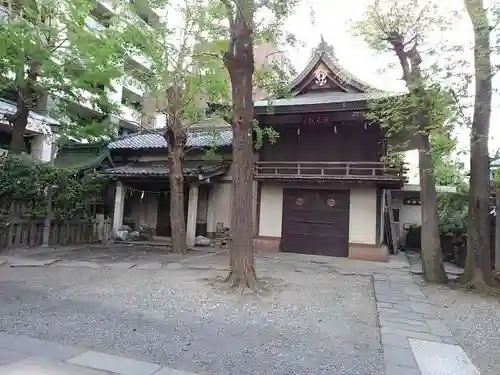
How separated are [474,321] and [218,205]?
1086 cm

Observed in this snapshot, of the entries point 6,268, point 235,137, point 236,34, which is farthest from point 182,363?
point 6,268

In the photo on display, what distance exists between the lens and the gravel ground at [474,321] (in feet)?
13.5

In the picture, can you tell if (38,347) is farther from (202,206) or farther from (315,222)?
(202,206)

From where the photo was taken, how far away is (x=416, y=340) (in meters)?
4.49

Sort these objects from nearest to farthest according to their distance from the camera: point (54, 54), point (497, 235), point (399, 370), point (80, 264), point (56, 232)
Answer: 1. point (399, 370)
2. point (80, 264)
3. point (497, 235)
4. point (54, 54)
5. point (56, 232)

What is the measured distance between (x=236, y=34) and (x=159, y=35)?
4271mm

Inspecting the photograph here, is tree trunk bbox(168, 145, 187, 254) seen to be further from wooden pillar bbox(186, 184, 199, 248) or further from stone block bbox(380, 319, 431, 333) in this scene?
stone block bbox(380, 319, 431, 333)

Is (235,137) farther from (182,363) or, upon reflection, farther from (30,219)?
(30,219)

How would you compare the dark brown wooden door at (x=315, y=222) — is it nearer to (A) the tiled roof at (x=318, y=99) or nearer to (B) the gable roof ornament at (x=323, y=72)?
(A) the tiled roof at (x=318, y=99)

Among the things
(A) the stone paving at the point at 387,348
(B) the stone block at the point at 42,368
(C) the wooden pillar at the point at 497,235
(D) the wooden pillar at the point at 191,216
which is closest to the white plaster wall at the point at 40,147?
(D) the wooden pillar at the point at 191,216

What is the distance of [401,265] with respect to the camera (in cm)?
1165

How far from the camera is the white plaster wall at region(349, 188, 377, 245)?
509 inches

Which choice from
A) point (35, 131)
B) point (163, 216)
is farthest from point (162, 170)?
point (35, 131)

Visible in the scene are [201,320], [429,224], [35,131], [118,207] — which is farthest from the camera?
[35,131]
